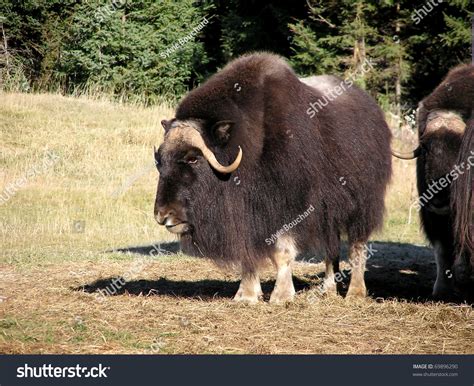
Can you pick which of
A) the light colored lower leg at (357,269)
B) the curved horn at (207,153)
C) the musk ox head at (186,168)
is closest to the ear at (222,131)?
the musk ox head at (186,168)

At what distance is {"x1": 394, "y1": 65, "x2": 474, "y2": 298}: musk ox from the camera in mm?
5754

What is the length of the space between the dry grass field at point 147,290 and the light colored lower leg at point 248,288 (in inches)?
4.6

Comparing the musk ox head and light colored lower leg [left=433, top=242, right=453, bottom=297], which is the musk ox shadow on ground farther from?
the musk ox head

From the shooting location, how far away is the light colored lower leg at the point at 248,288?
6.34m

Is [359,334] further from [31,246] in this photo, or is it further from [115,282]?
[31,246]

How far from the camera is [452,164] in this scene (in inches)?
232

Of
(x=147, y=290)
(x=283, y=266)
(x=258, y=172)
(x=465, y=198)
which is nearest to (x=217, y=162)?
(x=258, y=172)

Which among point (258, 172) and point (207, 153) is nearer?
point (207, 153)

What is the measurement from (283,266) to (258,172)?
82 cm

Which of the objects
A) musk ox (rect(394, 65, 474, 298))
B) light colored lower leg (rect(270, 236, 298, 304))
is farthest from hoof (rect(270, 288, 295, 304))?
musk ox (rect(394, 65, 474, 298))

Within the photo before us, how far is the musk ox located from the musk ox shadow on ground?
25.8 inches

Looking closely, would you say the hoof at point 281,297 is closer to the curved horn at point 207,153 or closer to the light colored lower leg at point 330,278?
the light colored lower leg at point 330,278

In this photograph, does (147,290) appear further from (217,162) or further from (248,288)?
(217,162)

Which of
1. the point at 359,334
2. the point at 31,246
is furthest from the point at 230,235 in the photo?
the point at 31,246
